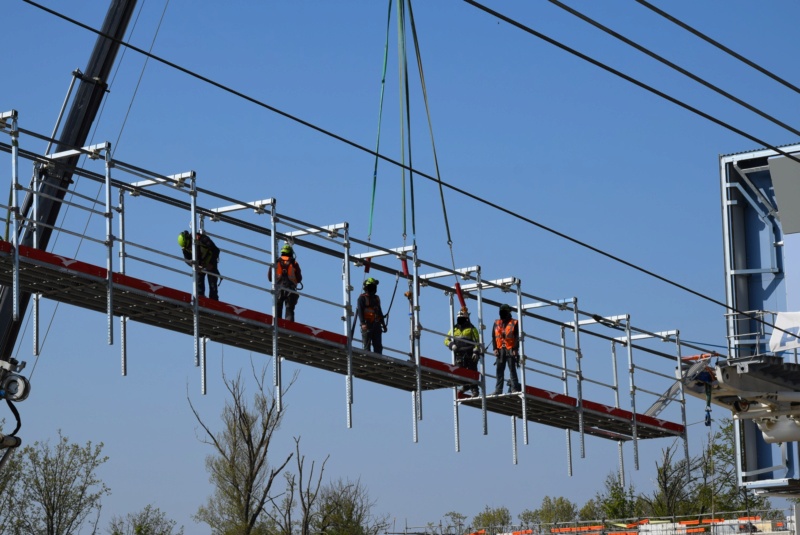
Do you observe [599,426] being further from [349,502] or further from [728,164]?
[349,502]

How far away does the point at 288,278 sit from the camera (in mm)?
19844

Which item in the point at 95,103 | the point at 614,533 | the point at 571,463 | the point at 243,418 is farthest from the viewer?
the point at 243,418

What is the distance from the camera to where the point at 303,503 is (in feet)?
146

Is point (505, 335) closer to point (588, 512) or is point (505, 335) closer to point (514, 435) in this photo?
point (514, 435)

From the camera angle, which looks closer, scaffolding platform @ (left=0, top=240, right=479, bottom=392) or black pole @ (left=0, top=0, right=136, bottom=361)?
scaffolding platform @ (left=0, top=240, right=479, bottom=392)

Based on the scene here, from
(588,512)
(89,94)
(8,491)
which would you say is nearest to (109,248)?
(89,94)

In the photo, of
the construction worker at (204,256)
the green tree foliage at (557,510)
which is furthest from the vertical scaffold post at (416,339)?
the green tree foliage at (557,510)

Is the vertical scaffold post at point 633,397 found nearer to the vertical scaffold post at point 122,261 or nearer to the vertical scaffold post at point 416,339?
the vertical scaffold post at point 416,339

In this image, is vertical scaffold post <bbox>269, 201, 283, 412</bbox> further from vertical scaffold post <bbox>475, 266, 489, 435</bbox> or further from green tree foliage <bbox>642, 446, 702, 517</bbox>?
green tree foliage <bbox>642, 446, 702, 517</bbox>

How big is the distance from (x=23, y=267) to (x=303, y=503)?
96.4 ft

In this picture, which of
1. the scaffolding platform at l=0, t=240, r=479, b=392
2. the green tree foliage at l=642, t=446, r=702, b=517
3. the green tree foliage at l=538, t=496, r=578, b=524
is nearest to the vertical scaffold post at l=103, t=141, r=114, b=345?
the scaffolding platform at l=0, t=240, r=479, b=392

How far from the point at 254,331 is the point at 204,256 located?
4.32 ft

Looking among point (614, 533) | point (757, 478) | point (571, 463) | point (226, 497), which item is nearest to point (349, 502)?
point (226, 497)

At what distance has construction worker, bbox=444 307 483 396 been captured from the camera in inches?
A: 902
